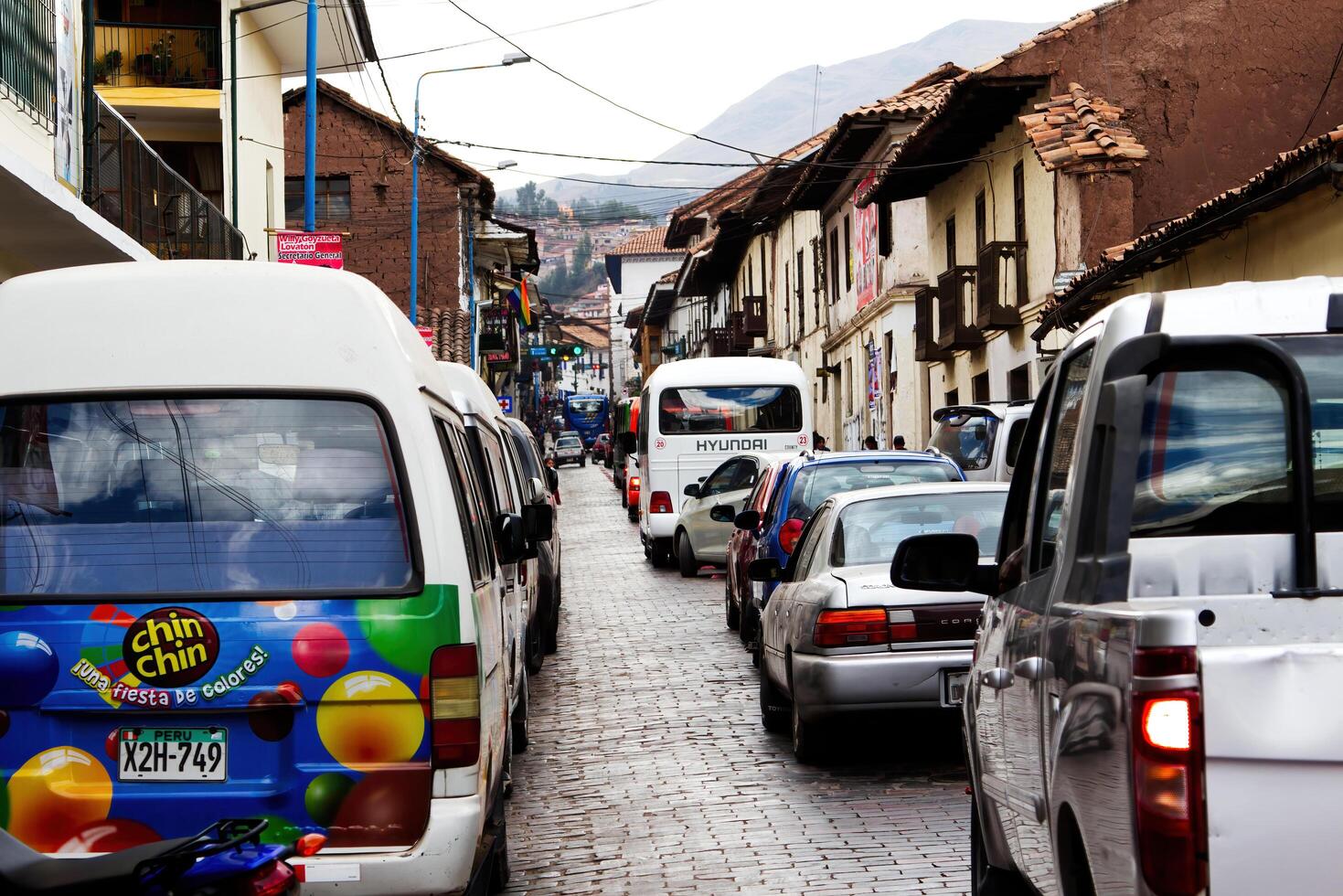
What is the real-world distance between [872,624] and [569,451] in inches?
2907

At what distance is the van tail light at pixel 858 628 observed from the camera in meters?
8.66

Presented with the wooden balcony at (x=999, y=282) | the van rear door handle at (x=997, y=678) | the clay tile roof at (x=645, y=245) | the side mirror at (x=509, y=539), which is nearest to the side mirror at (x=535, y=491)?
the side mirror at (x=509, y=539)

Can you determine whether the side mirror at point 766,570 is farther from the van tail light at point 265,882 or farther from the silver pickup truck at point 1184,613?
the van tail light at point 265,882

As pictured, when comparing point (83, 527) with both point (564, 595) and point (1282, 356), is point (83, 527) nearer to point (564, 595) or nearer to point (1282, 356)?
point (1282, 356)

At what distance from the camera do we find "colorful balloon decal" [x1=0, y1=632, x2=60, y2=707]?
15.7ft

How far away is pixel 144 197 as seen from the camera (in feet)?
65.0

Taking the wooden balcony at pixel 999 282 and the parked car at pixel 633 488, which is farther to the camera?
the parked car at pixel 633 488

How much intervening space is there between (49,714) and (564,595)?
16835 millimetres

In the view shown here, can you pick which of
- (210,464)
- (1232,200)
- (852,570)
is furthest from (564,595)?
(210,464)

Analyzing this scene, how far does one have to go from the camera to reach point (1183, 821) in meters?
2.66

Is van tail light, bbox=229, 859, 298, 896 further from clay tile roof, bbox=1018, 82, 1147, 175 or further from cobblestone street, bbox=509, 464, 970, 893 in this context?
Result: clay tile roof, bbox=1018, 82, 1147, 175

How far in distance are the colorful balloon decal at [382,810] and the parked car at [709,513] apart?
1692cm

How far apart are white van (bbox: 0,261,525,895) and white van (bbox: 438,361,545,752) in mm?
1254

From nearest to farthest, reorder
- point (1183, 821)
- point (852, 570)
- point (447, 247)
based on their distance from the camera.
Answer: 1. point (1183, 821)
2. point (852, 570)
3. point (447, 247)
